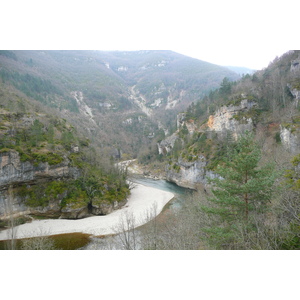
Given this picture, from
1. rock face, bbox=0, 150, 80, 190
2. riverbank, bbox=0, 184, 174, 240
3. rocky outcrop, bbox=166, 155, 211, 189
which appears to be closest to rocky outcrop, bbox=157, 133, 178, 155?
rocky outcrop, bbox=166, 155, 211, 189

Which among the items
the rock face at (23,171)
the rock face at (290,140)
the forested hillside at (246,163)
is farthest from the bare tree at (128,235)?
the rock face at (290,140)

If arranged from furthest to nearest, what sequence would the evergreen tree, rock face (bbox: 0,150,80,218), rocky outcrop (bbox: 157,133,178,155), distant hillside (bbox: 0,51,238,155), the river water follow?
distant hillside (bbox: 0,51,238,155) → rocky outcrop (bbox: 157,133,178,155) → rock face (bbox: 0,150,80,218) → the river water → the evergreen tree

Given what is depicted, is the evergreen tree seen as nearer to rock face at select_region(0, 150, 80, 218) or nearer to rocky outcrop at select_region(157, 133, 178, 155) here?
rock face at select_region(0, 150, 80, 218)

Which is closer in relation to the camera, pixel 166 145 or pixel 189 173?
pixel 189 173

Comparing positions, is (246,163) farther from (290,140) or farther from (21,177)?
(21,177)

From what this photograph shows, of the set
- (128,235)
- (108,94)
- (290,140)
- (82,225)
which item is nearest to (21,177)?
(82,225)

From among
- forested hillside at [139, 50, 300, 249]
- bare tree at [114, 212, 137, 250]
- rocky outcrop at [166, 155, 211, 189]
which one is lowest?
rocky outcrop at [166, 155, 211, 189]

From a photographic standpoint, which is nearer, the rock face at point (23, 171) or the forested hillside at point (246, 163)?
the forested hillside at point (246, 163)

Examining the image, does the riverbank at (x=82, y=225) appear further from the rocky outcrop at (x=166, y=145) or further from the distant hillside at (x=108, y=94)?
the distant hillside at (x=108, y=94)

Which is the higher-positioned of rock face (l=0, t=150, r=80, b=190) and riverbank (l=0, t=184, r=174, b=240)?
rock face (l=0, t=150, r=80, b=190)

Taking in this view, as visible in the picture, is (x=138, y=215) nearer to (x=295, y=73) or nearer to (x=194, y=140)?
(x=194, y=140)

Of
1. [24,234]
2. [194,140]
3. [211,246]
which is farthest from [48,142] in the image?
[194,140]
